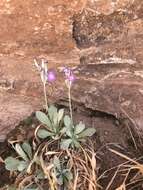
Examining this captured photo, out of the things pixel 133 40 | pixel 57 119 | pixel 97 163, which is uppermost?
pixel 133 40

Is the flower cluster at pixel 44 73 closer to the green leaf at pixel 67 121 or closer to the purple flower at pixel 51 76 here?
the purple flower at pixel 51 76

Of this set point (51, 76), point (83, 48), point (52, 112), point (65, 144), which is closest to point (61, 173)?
point (65, 144)

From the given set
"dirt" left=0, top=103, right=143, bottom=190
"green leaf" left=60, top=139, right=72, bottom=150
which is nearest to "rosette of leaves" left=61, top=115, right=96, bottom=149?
"green leaf" left=60, top=139, right=72, bottom=150

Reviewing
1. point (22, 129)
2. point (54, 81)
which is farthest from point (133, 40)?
point (22, 129)

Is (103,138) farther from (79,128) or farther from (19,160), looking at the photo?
(19,160)

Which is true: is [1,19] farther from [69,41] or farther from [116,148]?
[116,148]

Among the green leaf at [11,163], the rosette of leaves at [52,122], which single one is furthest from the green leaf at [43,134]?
the green leaf at [11,163]

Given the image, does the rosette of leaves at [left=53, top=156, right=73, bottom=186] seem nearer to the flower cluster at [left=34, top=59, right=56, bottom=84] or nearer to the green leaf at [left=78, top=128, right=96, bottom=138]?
the green leaf at [left=78, top=128, right=96, bottom=138]

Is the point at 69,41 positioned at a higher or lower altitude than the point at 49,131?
higher
